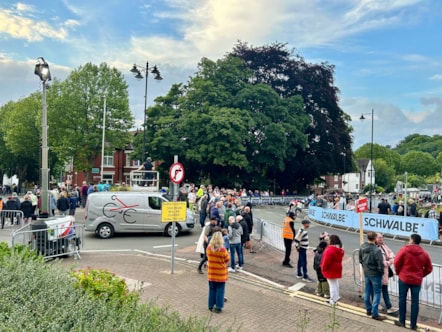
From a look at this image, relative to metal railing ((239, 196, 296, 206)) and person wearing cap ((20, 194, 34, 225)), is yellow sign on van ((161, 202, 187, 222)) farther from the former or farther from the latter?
metal railing ((239, 196, 296, 206))

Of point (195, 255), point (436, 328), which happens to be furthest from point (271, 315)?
point (195, 255)

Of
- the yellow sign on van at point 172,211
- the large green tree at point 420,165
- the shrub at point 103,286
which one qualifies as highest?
the large green tree at point 420,165

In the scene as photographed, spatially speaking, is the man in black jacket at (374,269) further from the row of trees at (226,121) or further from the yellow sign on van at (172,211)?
the row of trees at (226,121)

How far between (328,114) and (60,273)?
4641 centimetres

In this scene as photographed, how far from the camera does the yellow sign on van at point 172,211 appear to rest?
1051cm

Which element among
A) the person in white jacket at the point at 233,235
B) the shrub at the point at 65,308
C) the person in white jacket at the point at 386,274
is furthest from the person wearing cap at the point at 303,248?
the shrub at the point at 65,308

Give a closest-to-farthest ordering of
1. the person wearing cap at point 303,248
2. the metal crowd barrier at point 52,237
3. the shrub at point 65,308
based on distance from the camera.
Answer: the shrub at point 65,308, the person wearing cap at point 303,248, the metal crowd barrier at point 52,237

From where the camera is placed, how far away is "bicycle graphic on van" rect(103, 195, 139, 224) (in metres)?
16.1

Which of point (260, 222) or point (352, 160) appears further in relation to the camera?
point (352, 160)

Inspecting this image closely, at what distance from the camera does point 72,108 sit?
143ft

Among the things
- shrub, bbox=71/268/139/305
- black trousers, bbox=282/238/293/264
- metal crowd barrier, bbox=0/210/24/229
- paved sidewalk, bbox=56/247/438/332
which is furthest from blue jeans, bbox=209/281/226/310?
metal crowd barrier, bbox=0/210/24/229

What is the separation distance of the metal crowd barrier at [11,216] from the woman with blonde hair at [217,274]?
1383 cm

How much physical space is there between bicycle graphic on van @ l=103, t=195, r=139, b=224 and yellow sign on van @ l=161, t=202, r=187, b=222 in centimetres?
606

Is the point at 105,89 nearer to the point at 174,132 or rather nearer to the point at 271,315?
the point at 174,132
